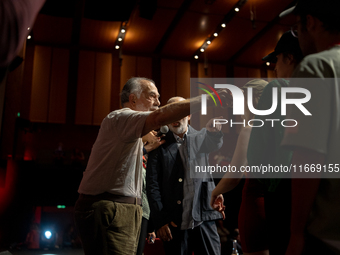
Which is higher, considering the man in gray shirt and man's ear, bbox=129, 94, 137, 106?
man's ear, bbox=129, 94, 137, 106

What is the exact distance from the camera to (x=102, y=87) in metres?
10.0

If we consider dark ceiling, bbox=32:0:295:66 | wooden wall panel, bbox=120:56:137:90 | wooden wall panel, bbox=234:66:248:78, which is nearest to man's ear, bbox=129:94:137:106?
dark ceiling, bbox=32:0:295:66

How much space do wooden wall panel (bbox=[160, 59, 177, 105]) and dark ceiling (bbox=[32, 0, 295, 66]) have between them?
0.35 m

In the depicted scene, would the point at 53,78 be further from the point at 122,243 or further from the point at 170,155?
the point at 122,243

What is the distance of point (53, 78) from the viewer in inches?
385

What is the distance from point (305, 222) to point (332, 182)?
13cm

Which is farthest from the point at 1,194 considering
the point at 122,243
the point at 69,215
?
the point at 69,215

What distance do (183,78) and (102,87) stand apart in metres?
2.80

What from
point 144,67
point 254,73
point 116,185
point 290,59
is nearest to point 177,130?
point 116,185

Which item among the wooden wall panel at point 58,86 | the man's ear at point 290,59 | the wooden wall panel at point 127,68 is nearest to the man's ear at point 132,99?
the man's ear at point 290,59

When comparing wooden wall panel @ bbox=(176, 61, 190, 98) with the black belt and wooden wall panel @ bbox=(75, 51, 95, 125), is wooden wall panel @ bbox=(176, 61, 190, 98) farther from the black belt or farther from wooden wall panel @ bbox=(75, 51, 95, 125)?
the black belt

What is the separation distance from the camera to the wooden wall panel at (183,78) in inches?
420

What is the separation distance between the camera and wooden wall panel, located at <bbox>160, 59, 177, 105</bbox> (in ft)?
34.1

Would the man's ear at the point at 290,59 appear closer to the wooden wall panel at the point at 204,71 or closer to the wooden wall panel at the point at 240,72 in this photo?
the wooden wall panel at the point at 204,71
